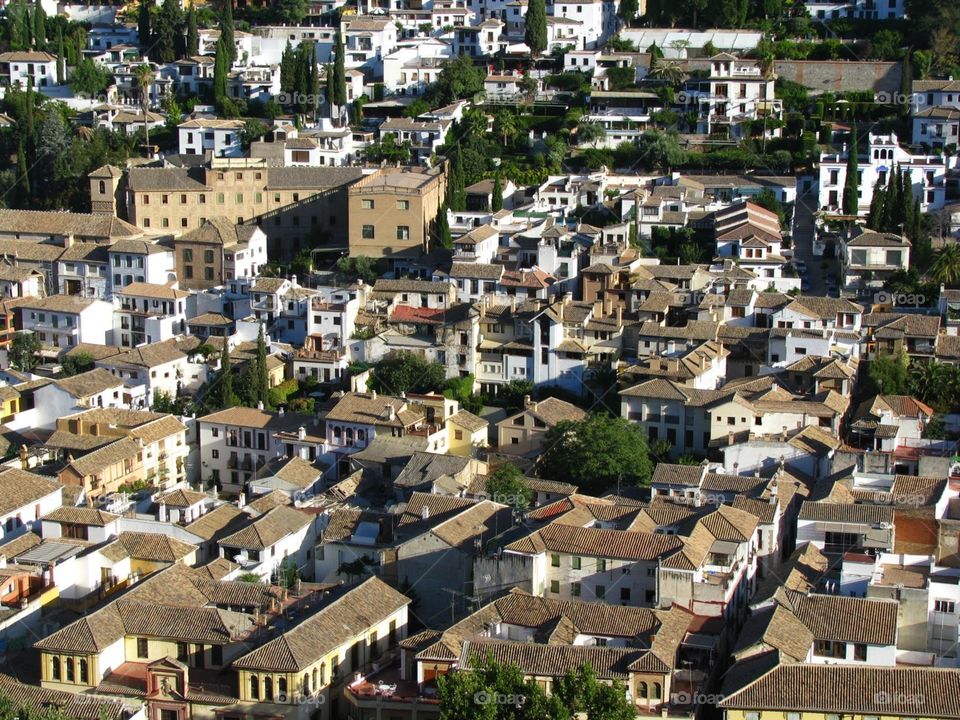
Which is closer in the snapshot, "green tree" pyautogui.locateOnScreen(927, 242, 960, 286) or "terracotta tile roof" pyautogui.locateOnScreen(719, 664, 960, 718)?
"terracotta tile roof" pyautogui.locateOnScreen(719, 664, 960, 718)

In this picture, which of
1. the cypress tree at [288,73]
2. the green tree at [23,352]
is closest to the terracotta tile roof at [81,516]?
the green tree at [23,352]

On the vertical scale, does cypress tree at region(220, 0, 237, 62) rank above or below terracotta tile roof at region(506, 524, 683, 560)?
above

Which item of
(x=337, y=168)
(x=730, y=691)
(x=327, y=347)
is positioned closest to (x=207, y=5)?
(x=337, y=168)

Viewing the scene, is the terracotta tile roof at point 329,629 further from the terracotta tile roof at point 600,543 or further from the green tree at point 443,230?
the green tree at point 443,230

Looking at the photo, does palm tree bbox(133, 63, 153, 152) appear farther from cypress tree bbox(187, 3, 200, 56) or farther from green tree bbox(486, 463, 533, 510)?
green tree bbox(486, 463, 533, 510)

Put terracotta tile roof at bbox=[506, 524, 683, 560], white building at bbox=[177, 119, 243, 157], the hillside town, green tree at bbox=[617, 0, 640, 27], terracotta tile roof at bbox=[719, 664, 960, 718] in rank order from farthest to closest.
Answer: green tree at bbox=[617, 0, 640, 27], white building at bbox=[177, 119, 243, 157], terracotta tile roof at bbox=[506, 524, 683, 560], the hillside town, terracotta tile roof at bbox=[719, 664, 960, 718]

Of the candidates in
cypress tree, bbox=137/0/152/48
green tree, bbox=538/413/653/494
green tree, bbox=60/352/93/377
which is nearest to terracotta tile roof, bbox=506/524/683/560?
green tree, bbox=538/413/653/494
